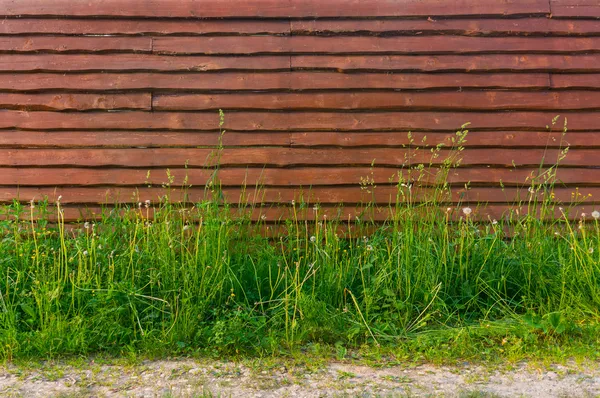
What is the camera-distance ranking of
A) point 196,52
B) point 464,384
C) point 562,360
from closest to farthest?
point 464,384, point 562,360, point 196,52

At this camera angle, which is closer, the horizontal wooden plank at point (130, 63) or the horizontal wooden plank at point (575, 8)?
the horizontal wooden plank at point (130, 63)

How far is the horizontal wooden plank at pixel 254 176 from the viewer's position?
16.8 ft

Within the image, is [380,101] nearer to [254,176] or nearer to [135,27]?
[254,176]

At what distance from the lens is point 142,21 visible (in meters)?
5.14

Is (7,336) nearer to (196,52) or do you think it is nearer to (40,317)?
(40,317)

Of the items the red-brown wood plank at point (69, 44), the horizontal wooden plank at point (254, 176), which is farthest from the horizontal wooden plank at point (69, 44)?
the horizontal wooden plank at point (254, 176)

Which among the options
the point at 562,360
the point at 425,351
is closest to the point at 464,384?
the point at 425,351

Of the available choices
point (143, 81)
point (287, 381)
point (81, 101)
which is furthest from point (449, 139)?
point (81, 101)

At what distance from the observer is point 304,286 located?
14.4 feet

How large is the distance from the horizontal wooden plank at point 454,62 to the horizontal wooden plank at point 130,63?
339 mm

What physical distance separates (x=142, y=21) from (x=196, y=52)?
19.9 inches

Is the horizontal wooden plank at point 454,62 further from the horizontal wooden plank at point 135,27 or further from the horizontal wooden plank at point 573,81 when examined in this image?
the horizontal wooden plank at point 135,27

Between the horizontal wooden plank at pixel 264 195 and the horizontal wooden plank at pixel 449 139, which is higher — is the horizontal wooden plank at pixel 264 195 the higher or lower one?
the lower one

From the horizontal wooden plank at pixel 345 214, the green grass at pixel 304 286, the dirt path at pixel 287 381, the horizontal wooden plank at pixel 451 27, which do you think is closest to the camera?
the dirt path at pixel 287 381
